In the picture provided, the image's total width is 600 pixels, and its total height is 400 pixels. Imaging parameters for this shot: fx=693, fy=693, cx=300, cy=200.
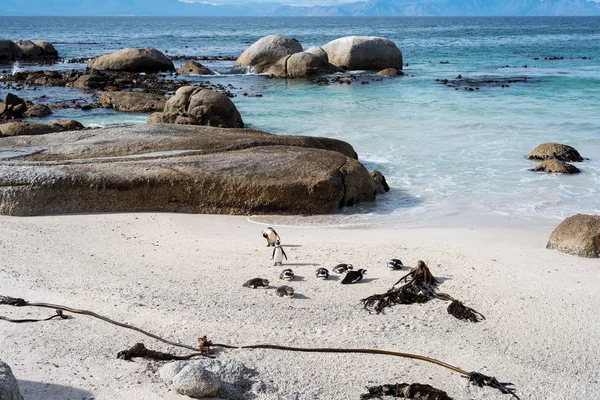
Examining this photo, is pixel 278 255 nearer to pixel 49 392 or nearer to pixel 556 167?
pixel 49 392

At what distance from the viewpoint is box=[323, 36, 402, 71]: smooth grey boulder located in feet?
121

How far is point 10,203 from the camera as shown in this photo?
918cm

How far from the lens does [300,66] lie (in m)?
33.8

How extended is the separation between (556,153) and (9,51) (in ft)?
130

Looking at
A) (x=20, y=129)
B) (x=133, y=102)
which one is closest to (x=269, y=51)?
(x=133, y=102)

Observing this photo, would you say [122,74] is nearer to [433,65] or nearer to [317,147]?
[433,65]

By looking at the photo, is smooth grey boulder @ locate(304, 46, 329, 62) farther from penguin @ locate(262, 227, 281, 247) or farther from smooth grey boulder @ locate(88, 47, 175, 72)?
penguin @ locate(262, 227, 281, 247)

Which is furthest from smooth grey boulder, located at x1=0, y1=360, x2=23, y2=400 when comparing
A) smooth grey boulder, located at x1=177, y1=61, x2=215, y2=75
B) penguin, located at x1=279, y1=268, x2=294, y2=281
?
smooth grey boulder, located at x1=177, y1=61, x2=215, y2=75

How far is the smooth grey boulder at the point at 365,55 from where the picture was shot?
1454 inches

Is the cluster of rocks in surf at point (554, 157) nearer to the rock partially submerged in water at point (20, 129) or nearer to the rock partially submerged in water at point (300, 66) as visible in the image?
the rock partially submerged in water at point (20, 129)

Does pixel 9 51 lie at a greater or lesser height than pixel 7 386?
greater

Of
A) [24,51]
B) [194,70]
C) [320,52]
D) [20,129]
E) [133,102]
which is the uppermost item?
[320,52]

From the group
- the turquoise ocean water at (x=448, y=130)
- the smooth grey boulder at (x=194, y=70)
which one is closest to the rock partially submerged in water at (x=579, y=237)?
the turquoise ocean water at (x=448, y=130)

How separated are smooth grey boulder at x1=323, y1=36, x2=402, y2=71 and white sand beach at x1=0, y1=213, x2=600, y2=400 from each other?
2901 cm
